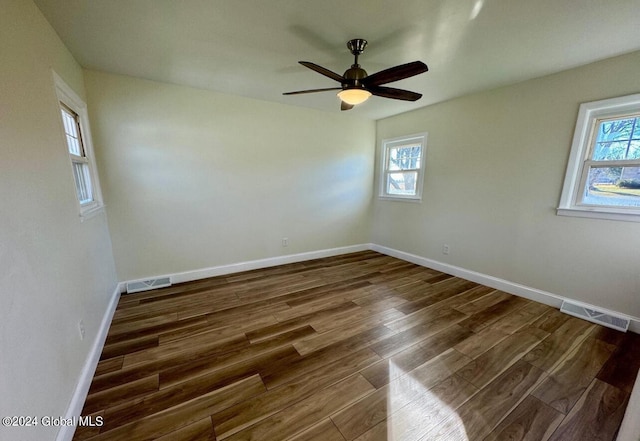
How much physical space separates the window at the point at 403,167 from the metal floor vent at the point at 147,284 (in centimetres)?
369

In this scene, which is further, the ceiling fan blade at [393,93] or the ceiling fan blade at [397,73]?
the ceiling fan blade at [393,93]

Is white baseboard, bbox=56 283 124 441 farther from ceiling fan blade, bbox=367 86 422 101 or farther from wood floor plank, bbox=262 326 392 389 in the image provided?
ceiling fan blade, bbox=367 86 422 101

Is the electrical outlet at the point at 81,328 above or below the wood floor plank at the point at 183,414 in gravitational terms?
above

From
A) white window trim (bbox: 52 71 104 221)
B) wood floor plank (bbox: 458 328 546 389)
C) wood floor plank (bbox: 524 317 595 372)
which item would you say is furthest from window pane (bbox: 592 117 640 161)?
white window trim (bbox: 52 71 104 221)

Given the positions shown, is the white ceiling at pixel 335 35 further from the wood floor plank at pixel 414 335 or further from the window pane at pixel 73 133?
the wood floor plank at pixel 414 335

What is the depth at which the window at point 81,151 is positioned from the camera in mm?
2070

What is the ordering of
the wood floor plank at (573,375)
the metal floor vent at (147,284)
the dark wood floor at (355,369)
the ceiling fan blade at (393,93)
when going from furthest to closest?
the metal floor vent at (147,284) → the ceiling fan blade at (393,93) → the wood floor plank at (573,375) → the dark wood floor at (355,369)

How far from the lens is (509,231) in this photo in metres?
2.89

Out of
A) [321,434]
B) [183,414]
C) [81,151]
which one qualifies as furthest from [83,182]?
[321,434]

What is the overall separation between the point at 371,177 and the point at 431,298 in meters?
2.54

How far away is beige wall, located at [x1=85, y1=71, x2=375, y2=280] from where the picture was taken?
2697 millimetres

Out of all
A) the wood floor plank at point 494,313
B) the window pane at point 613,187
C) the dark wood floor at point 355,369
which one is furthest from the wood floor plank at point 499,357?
the window pane at point 613,187

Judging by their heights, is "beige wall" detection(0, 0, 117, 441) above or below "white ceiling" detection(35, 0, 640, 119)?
below

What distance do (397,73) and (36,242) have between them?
2.44m
